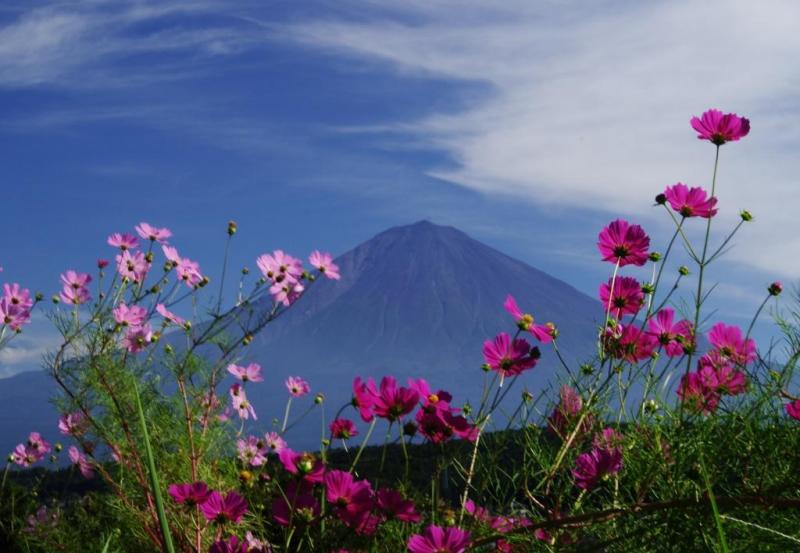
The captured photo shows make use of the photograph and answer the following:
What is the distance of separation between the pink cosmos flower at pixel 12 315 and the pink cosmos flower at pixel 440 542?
2839mm

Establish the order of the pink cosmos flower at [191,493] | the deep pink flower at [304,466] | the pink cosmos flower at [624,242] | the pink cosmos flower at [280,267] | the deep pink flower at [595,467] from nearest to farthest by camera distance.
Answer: the deep pink flower at [304,466]
the deep pink flower at [595,467]
the pink cosmos flower at [191,493]
the pink cosmos flower at [624,242]
the pink cosmos flower at [280,267]

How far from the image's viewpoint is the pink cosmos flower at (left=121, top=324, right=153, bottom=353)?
4.00 metres

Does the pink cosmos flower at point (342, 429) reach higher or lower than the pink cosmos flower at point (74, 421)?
higher

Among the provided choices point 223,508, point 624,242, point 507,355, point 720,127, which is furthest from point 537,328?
point 223,508

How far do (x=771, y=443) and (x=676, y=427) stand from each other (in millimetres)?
230

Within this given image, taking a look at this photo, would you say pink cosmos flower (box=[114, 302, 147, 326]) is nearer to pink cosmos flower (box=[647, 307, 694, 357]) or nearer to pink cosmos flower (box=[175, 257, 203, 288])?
pink cosmos flower (box=[175, 257, 203, 288])

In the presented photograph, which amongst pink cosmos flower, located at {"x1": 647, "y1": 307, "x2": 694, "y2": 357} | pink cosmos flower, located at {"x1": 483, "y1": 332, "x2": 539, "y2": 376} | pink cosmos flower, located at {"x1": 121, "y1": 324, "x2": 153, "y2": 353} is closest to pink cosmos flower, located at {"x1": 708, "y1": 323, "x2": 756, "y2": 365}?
pink cosmos flower, located at {"x1": 647, "y1": 307, "x2": 694, "y2": 357}

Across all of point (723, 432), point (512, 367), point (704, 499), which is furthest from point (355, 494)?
point (723, 432)

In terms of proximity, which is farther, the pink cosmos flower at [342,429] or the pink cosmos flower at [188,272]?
the pink cosmos flower at [188,272]

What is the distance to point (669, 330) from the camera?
8.31 feet

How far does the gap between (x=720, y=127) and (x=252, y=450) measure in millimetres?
2656

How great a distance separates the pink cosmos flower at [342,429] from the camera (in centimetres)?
231

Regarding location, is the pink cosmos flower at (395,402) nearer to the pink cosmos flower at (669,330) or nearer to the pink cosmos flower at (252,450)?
the pink cosmos flower at (669,330)

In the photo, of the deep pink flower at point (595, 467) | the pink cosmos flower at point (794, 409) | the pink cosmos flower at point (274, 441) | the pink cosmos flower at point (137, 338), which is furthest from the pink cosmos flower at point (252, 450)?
the pink cosmos flower at point (794, 409)
